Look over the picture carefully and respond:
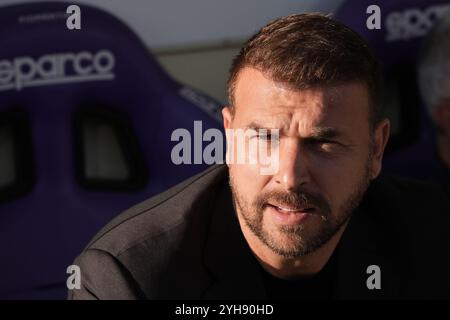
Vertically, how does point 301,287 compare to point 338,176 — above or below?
below

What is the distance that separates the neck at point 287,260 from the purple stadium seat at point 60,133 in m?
0.39

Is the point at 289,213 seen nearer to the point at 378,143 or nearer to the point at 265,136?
the point at 265,136

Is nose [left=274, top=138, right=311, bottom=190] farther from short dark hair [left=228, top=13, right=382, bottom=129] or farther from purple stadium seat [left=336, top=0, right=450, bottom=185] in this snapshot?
purple stadium seat [left=336, top=0, right=450, bottom=185]

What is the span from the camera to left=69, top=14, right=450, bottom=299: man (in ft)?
4.12

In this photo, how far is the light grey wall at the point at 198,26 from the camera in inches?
70.6

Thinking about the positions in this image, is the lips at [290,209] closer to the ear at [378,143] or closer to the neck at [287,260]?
the neck at [287,260]

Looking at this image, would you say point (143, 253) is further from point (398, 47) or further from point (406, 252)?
point (398, 47)

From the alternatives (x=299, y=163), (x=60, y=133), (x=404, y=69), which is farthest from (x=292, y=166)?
(x=404, y=69)

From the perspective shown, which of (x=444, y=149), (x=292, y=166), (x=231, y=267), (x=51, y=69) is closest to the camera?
(x=292, y=166)

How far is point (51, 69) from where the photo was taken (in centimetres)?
164

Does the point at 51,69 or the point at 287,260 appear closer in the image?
the point at 287,260

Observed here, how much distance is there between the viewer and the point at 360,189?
4.41 ft

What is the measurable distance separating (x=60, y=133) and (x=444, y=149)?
2.61 feet

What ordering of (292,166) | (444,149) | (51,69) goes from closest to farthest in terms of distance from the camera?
(292,166) → (51,69) → (444,149)
